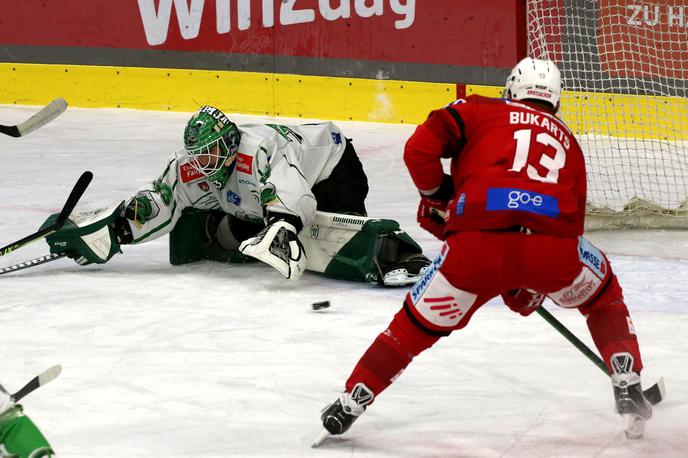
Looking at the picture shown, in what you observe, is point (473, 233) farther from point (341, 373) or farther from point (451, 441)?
point (341, 373)

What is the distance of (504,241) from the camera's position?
2799 mm

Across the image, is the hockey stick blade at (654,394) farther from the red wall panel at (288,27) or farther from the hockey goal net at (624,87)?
the red wall panel at (288,27)

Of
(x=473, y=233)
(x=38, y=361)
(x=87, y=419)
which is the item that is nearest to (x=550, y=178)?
(x=473, y=233)

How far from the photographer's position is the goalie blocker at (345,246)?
4.74 meters

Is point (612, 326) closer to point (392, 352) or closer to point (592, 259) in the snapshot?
point (592, 259)

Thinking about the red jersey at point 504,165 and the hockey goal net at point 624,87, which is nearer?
the red jersey at point 504,165

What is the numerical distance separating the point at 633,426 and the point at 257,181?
2193 mm

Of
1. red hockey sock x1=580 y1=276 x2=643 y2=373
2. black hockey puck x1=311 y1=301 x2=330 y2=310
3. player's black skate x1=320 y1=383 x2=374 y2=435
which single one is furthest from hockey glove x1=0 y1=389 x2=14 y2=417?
black hockey puck x1=311 y1=301 x2=330 y2=310

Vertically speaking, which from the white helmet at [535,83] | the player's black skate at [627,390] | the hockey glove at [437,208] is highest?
the white helmet at [535,83]

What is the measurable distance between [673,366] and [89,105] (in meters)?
6.33

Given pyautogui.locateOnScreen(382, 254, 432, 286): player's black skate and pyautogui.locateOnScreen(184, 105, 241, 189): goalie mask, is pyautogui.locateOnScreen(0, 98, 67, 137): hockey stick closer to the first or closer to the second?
pyautogui.locateOnScreen(184, 105, 241, 189): goalie mask

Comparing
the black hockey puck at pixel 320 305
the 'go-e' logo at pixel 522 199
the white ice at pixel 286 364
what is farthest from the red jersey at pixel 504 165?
the black hockey puck at pixel 320 305

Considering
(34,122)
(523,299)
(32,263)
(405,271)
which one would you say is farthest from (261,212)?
(523,299)

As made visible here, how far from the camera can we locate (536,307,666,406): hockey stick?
3.21m
